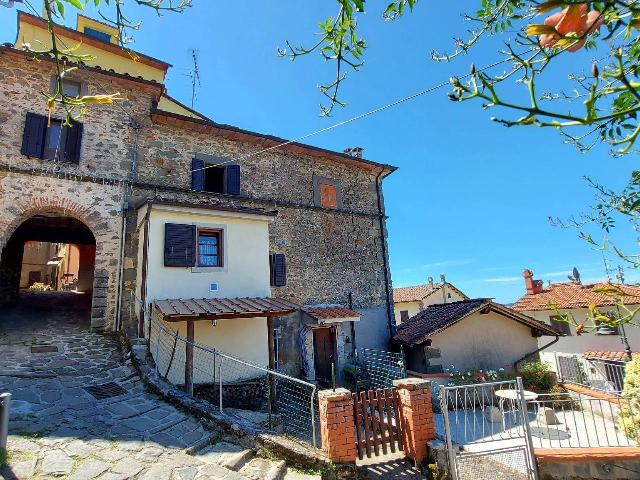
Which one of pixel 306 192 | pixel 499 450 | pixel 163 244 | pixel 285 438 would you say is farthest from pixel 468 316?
pixel 163 244

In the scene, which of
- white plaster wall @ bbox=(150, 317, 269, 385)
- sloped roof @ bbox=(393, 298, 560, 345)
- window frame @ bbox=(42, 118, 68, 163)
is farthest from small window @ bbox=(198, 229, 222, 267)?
sloped roof @ bbox=(393, 298, 560, 345)

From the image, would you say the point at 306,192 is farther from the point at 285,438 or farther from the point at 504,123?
the point at 504,123

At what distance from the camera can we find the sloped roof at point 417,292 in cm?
3130

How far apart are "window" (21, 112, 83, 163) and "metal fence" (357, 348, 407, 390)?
11552 millimetres

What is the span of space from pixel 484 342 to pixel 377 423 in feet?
28.0

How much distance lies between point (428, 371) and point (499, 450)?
588cm

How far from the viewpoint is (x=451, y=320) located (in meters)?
12.5

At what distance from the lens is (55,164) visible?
10.3 m

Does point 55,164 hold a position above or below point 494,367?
above

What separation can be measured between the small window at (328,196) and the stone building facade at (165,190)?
0.15m

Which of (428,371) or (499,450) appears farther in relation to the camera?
(428,371)

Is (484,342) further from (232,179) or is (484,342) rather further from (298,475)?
(232,179)

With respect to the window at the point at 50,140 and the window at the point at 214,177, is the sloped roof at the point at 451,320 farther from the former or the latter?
the window at the point at 50,140

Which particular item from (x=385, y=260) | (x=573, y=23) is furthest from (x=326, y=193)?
(x=573, y=23)
